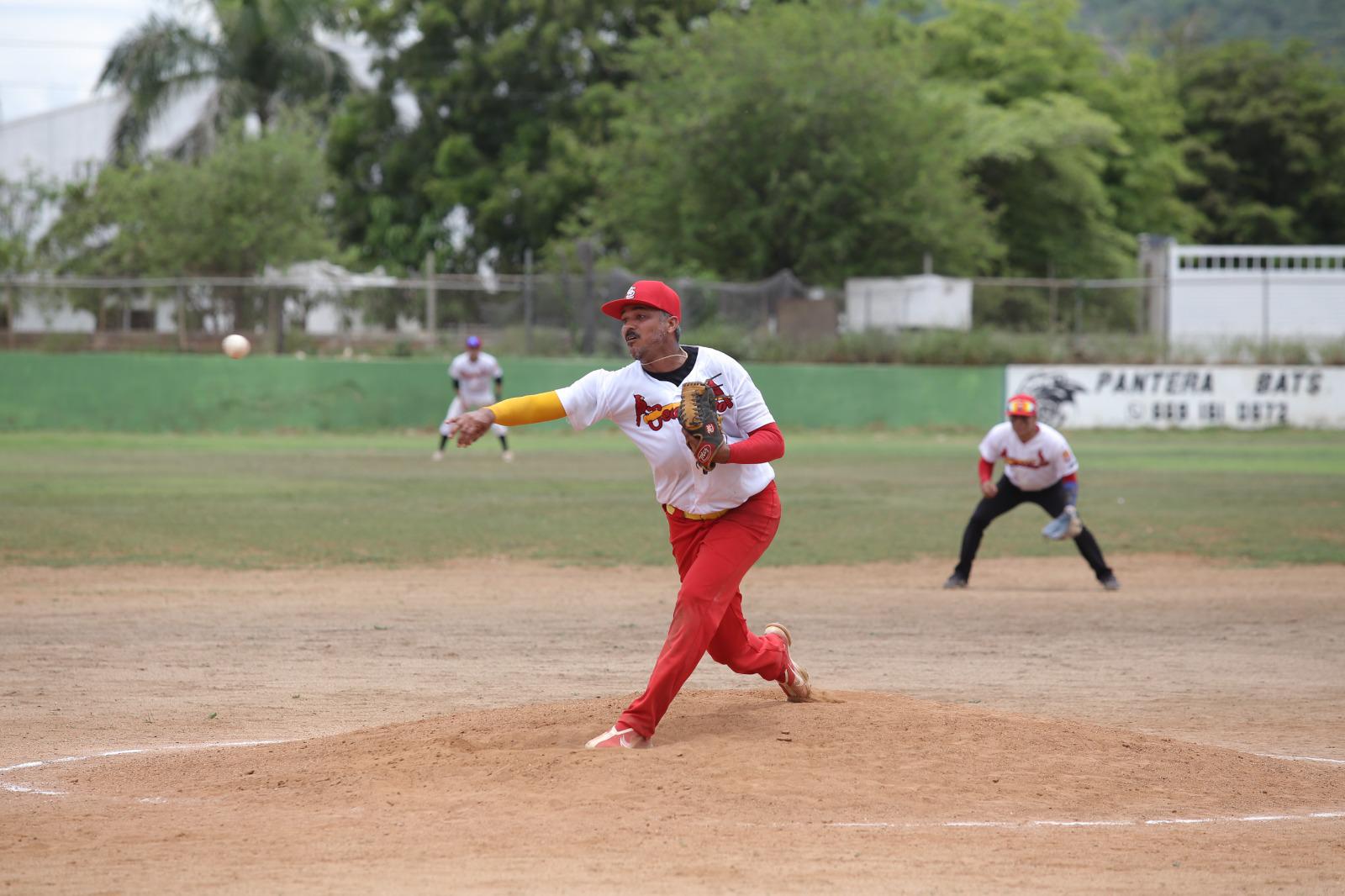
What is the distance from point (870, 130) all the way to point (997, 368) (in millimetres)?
9159

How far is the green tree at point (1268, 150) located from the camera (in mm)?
60156

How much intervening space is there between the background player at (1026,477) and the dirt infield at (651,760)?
1.97 m

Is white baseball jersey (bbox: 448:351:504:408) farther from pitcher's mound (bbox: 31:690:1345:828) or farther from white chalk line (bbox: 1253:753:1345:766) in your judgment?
white chalk line (bbox: 1253:753:1345:766)

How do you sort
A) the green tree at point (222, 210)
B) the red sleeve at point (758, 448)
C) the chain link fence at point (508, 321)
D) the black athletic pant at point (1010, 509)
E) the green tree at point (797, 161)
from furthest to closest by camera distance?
the green tree at point (222, 210) < the green tree at point (797, 161) < the chain link fence at point (508, 321) < the black athletic pant at point (1010, 509) < the red sleeve at point (758, 448)

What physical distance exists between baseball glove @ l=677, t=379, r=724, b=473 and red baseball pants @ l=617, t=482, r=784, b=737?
1.92 ft

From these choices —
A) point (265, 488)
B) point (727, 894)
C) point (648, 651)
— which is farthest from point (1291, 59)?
point (727, 894)

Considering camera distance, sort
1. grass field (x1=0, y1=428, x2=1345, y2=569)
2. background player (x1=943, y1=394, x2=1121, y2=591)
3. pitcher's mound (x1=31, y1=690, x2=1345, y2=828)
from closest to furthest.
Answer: pitcher's mound (x1=31, y1=690, x2=1345, y2=828), background player (x1=943, y1=394, x2=1121, y2=591), grass field (x1=0, y1=428, x2=1345, y2=569)

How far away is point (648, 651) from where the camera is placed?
991cm

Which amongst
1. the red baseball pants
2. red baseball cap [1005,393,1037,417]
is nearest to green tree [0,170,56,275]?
red baseball cap [1005,393,1037,417]

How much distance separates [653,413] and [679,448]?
0.19 m

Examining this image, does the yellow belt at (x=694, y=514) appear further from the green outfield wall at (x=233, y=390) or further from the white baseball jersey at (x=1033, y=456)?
the green outfield wall at (x=233, y=390)

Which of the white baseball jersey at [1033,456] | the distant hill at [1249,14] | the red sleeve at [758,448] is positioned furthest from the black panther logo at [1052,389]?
the distant hill at [1249,14]

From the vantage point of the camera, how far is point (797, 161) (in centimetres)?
3828

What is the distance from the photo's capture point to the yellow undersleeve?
241 inches
